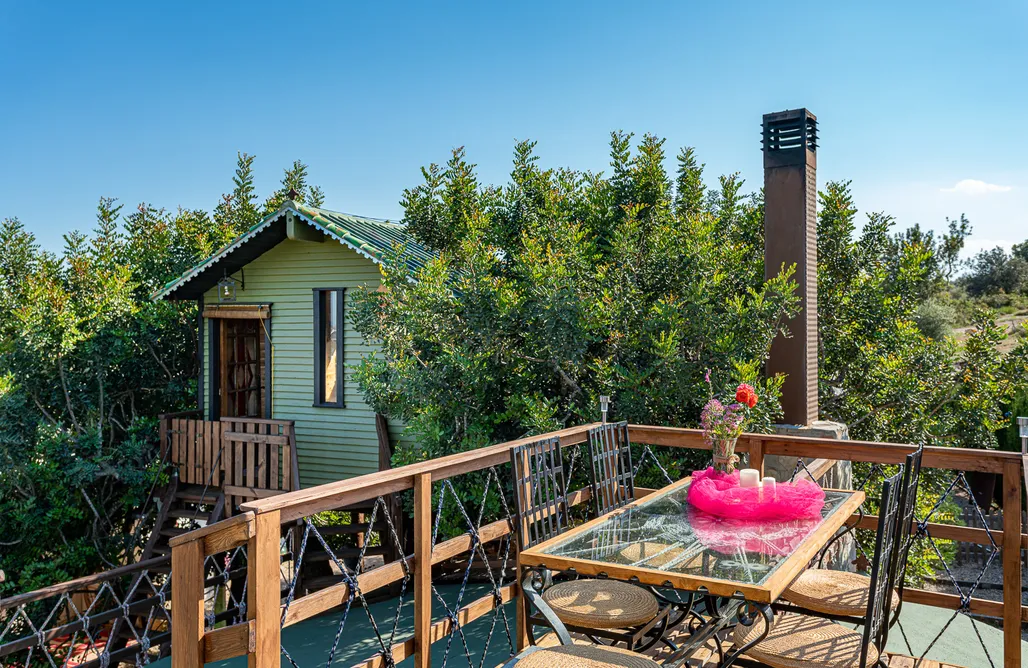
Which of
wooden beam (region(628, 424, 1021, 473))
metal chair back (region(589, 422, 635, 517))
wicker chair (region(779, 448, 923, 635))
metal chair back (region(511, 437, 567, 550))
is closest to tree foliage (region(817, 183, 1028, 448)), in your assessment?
wooden beam (region(628, 424, 1021, 473))

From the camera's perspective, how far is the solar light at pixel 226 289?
1134 cm

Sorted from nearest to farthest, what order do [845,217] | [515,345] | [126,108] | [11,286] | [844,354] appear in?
1. [515,345]
2. [844,354]
3. [845,217]
4. [11,286]
5. [126,108]

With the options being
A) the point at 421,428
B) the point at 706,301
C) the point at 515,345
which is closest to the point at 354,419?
the point at 421,428

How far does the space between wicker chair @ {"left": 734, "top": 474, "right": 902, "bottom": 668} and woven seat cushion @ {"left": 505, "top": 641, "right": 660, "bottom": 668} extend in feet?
1.83

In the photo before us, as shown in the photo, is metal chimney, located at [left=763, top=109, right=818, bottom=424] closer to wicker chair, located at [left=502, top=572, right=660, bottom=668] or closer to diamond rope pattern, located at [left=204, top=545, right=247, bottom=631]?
wicker chair, located at [left=502, top=572, right=660, bottom=668]

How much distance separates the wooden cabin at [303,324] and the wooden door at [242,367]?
3 centimetres

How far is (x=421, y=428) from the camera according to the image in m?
7.24

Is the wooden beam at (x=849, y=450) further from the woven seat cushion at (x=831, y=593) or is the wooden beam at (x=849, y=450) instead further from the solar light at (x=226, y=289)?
the solar light at (x=226, y=289)

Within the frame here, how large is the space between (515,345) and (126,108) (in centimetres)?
1794

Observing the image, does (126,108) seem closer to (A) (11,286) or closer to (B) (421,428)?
(A) (11,286)

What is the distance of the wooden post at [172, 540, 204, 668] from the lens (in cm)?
228

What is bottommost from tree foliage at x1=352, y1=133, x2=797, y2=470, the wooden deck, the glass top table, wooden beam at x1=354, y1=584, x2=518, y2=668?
the wooden deck

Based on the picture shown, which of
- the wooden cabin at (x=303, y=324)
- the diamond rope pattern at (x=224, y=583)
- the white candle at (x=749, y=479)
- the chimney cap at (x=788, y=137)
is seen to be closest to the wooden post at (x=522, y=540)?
the white candle at (x=749, y=479)

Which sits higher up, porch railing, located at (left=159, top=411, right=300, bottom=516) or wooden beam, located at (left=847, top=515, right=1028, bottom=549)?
wooden beam, located at (left=847, top=515, right=1028, bottom=549)
